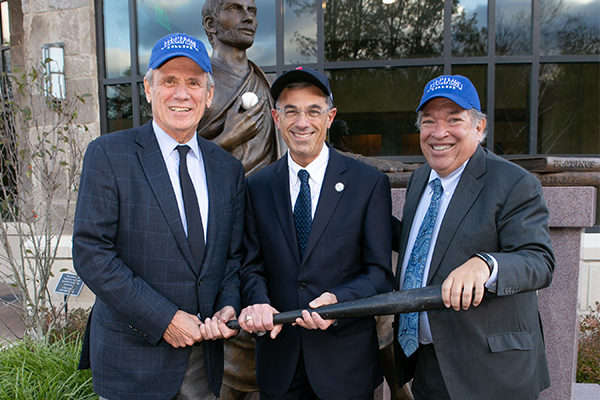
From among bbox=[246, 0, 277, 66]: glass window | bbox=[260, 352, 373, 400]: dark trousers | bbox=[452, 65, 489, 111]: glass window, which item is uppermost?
bbox=[246, 0, 277, 66]: glass window

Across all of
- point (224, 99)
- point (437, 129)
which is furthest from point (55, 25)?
point (437, 129)

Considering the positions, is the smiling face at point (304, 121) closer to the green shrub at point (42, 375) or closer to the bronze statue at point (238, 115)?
the bronze statue at point (238, 115)

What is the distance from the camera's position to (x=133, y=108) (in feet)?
20.9

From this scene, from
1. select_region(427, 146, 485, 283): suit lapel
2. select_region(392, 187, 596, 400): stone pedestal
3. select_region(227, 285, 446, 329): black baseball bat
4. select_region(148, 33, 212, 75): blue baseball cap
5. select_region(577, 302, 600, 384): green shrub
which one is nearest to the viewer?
select_region(227, 285, 446, 329): black baseball bat

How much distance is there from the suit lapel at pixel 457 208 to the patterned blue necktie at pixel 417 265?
7 cm

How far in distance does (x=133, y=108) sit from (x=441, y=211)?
5.67 m

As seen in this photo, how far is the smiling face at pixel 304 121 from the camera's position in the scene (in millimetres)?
1793

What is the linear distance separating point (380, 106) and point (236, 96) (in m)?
3.70

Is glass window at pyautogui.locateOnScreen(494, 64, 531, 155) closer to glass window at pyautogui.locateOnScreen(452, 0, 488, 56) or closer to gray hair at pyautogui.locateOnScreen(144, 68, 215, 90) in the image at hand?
glass window at pyautogui.locateOnScreen(452, 0, 488, 56)

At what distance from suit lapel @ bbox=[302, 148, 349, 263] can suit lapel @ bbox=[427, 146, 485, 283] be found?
45cm

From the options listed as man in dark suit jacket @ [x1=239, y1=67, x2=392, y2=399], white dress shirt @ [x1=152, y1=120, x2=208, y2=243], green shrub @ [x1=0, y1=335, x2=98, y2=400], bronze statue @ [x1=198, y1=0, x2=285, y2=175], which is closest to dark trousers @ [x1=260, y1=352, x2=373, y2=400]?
man in dark suit jacket @ [x1=239, y1=67, x2=392, y2=399]

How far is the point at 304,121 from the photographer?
1.78 m

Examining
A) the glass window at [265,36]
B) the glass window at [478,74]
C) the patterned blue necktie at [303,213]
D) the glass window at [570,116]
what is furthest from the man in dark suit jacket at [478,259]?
the glass window at [570,116]

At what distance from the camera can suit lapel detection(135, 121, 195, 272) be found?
1.57 m
